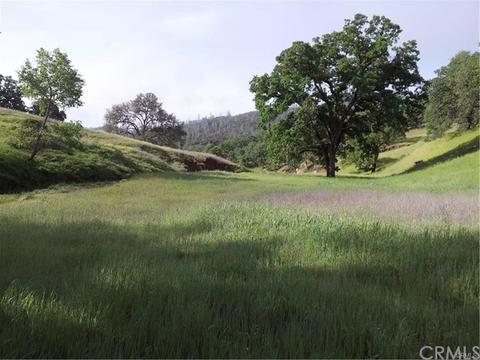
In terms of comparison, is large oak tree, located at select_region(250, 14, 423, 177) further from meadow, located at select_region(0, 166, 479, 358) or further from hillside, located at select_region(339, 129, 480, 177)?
meadow, located at select_region(0, 166, 479, 358)

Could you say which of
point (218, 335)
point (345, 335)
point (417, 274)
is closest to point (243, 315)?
point (218, 335)

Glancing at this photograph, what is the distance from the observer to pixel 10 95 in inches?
3580

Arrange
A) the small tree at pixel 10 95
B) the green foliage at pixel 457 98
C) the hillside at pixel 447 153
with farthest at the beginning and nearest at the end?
the small tree at pixel 10 95
the green foliage at pixel 457 98
the hillside at pixel 447 153

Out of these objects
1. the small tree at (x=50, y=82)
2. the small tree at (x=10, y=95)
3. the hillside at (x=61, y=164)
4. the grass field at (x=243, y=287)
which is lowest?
the grass field at (x=243, y=287)

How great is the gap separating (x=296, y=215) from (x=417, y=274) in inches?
203

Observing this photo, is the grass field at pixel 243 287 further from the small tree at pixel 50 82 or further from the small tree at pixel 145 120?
the small tree at pixel 145 120

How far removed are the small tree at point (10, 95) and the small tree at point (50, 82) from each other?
230ft

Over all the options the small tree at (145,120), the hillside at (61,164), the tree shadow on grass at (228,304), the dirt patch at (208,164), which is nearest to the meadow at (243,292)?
the tree shadow on grass at (228,304)

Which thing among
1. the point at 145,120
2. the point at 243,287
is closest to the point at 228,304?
the point at 243,287

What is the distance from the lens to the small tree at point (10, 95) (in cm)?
9029

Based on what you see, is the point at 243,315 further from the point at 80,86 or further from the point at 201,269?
the point at 80,86

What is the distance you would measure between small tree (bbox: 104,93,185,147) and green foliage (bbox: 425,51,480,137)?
60.7 m

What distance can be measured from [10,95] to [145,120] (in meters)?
29.1

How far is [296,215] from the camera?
1027cm
